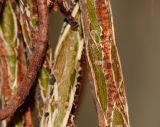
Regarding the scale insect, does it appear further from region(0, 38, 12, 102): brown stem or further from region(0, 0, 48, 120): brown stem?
region(0, 38, 12, 102): brown stem

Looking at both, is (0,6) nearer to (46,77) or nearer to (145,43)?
(46,77)

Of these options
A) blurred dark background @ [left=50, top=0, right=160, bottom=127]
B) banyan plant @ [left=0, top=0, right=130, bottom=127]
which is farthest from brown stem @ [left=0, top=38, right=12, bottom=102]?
A: blurred dark background @ [left=50, top=0, right=160, bottom=127]

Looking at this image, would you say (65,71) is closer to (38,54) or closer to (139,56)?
(38,54)

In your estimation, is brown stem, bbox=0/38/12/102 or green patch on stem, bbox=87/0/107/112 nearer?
green patch on stem, bbox=87/0/107/112

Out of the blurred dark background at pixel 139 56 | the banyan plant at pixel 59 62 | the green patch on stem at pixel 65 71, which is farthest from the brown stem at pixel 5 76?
the blurred dark background at pixel 139 56

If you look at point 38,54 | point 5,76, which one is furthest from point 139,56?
point 38,54

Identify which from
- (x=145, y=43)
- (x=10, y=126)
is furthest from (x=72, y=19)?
(x=145, y=43)

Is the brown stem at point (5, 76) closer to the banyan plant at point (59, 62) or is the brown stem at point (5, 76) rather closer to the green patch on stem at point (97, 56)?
the banyan plant at point (59, 62)
